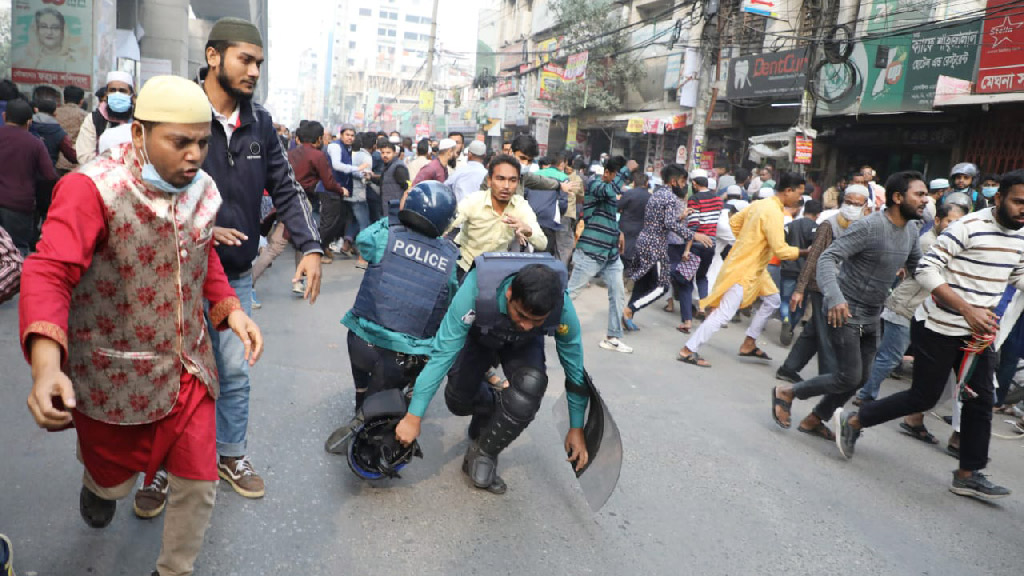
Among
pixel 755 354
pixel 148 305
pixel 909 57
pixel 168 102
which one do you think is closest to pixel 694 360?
pixel 755 354

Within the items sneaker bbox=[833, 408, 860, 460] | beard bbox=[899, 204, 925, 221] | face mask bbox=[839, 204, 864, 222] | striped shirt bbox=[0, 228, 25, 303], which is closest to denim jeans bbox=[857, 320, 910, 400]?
sneaker bbox=[833, 408, 860, 460]

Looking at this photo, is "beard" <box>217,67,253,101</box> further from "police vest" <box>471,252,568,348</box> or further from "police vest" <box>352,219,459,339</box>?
"police vest" <box>471,252,568,348</box>

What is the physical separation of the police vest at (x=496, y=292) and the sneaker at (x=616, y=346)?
12.2 feet

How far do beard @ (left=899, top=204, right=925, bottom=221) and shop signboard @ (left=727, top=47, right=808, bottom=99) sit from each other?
11853 mm

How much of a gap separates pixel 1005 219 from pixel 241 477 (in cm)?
423

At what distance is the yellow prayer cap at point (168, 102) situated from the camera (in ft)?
6.75

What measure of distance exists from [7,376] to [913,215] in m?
5.81

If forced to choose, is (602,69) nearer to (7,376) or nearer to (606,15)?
(606,15)

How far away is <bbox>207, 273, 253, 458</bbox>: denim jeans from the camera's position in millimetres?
3072

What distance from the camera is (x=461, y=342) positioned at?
3221 millimetres

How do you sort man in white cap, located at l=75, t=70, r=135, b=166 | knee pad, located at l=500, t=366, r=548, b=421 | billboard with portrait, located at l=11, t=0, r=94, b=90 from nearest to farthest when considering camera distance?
knee pad, located at l=500, t=366, r=548, b=421 → man in white cap, located at l=75, t=70, r=135, b=166 → billboard with portrait, located at l=11, t=0, r=94, b=90

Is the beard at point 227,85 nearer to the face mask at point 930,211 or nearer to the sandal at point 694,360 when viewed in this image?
the sandal at point 694,360

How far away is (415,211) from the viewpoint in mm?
3705

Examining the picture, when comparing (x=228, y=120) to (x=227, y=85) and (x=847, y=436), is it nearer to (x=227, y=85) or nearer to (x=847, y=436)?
(x=227, y=85)
